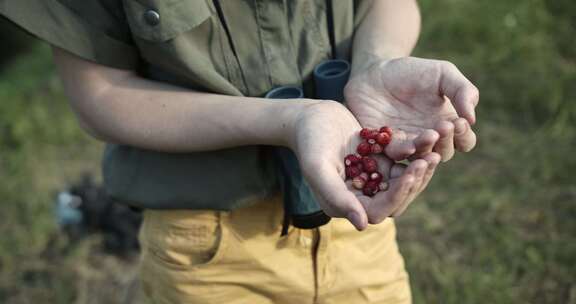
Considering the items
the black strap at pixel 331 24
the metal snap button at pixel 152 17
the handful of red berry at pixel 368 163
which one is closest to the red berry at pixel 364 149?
the handful of red berry at pixel 368 163

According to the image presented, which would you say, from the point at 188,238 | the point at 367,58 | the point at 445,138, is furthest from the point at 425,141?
the point at 188,238

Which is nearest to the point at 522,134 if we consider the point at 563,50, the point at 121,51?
the point at 563,50

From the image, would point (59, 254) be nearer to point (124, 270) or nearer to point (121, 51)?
point (124, 270)

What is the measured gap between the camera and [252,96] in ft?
4.62

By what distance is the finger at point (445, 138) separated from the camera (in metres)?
1.20

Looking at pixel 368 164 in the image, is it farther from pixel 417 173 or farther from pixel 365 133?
pixel 417 173

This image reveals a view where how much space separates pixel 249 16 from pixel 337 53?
273 mm

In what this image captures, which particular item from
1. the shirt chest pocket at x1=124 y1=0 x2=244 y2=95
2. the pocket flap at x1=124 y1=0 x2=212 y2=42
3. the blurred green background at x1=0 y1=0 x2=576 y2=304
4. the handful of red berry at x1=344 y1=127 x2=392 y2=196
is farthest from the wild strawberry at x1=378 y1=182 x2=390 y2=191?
the blurred green background at x1=0 y1=0 x2=576 y2=304

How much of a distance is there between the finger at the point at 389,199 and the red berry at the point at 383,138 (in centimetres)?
14

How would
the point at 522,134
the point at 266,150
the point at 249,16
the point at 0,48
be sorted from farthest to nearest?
the point at 0,48 → the point at 522,134 → the point at 266,150 → the point at 249,16

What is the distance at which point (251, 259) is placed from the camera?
1.49m

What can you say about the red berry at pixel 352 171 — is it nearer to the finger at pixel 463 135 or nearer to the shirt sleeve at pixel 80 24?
the finger at pixel 463 135

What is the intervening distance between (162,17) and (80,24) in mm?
179

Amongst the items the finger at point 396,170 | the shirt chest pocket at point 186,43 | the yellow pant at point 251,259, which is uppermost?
the shirt chest pocket at point 186,43
